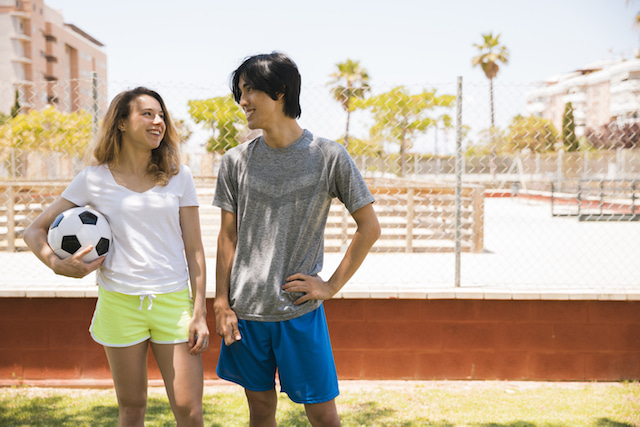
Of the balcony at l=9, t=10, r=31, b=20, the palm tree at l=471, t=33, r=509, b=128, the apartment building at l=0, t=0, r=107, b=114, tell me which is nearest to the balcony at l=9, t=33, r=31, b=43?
the apartment building at l=0, t=0, r=107, b=114

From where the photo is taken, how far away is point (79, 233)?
208 centimetres

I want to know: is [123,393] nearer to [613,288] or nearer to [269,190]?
[269,190]

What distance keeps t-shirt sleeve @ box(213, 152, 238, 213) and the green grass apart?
1911mm

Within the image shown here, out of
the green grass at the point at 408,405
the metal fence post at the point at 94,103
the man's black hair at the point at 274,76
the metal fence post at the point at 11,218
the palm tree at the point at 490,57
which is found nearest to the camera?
the man's black hair at the point at 274,76

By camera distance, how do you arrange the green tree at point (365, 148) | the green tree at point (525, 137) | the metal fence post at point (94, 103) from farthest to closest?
the green tree at point (365, 148) → the green tree at point (525, 137) → the metal fence post at point (94, 103)

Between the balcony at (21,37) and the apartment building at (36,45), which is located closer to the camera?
the apartment building at (36,45)

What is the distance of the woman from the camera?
7.11 ft

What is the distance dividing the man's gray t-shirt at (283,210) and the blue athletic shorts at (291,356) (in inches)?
2.1

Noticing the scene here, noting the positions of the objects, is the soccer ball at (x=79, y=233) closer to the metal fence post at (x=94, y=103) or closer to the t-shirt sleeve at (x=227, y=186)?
the t-shirt sleeve at (x=227, y=186)

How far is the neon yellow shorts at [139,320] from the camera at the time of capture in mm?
2166

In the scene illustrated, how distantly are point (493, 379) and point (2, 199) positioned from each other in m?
7.79

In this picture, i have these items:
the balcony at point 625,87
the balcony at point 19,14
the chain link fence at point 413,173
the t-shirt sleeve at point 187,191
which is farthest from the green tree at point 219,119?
the balcony at point 625,87

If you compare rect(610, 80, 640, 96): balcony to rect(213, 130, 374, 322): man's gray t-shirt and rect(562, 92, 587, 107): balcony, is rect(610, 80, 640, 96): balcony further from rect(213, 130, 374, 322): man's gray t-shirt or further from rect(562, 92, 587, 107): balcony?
rect(213, 130, 374, 322): man's gray t-shirt

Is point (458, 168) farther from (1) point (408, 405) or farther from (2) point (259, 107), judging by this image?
(2) point (259, 107)
